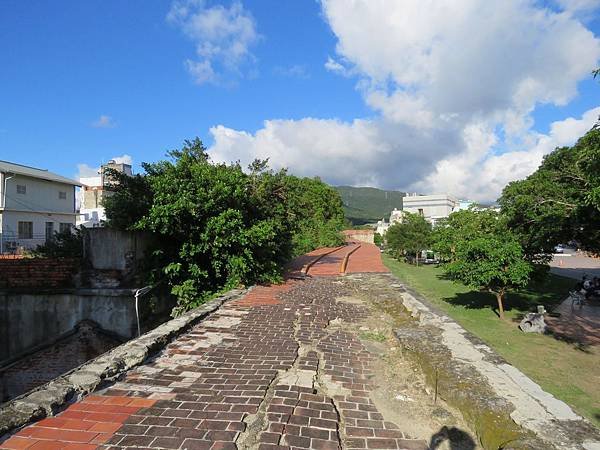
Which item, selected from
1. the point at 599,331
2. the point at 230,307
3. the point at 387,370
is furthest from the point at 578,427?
the point at 599,331

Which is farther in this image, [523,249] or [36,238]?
[36,238]

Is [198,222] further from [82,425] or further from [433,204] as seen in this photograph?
[433,204]

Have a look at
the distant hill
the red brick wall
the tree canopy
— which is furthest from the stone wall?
the distant hill

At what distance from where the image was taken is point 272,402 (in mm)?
3256

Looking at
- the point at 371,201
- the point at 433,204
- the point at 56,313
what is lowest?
the point at 56,313

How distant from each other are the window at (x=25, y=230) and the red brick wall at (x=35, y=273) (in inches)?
667

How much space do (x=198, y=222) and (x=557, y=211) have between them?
923 centimetres

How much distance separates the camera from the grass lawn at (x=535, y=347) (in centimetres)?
643

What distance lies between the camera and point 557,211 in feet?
31.4

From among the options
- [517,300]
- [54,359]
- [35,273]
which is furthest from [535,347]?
[35,273]

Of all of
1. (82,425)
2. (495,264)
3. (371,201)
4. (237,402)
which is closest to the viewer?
(82,425)

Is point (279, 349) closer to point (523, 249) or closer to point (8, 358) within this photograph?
point (8, 358)

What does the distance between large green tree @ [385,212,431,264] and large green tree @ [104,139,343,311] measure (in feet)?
76.7

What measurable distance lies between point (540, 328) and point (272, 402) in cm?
1011
